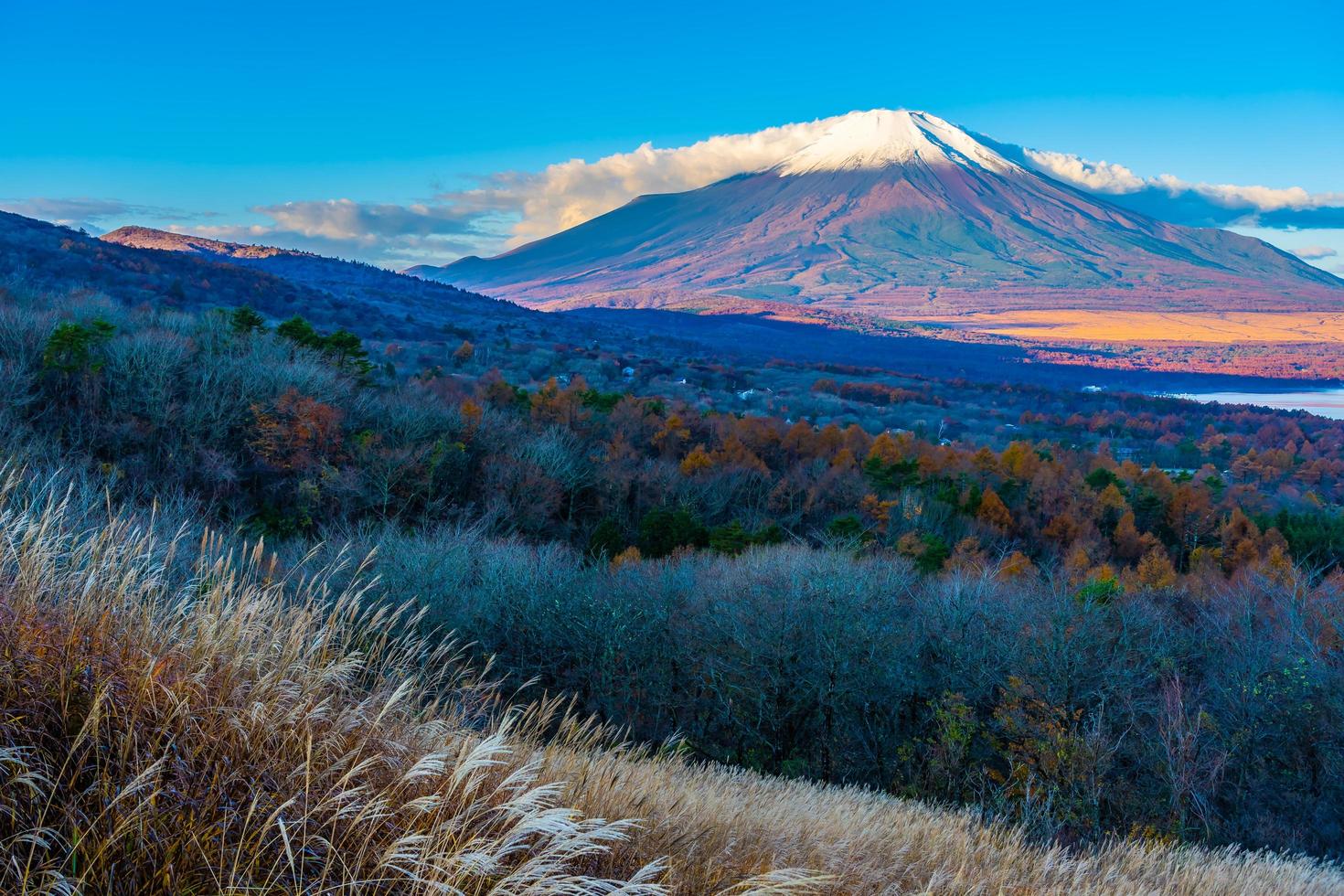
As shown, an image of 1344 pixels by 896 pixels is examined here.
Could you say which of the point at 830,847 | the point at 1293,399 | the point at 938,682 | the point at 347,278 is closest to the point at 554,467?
the point at 938,682

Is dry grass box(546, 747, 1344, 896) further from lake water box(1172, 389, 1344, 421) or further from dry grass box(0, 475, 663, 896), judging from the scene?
lake water box(1172, 389, 1344, 421)

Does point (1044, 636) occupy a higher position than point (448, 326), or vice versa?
point (448, 326)

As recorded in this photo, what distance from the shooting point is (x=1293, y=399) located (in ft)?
440

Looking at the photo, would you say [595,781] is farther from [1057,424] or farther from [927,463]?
[1057,424]

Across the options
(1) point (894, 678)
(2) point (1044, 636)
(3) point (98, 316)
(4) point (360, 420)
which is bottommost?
(1) point (894, 678)

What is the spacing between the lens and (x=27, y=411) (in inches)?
1054

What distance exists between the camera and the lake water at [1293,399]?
403 ft

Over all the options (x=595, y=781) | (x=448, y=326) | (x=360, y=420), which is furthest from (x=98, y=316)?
(x=448, y=326)

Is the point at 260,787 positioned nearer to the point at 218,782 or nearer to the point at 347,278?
the point at 218,782

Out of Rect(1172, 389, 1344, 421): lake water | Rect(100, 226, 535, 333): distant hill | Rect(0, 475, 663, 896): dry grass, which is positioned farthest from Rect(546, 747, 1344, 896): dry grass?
Rect(1172, 389, 1344, 421): lake water

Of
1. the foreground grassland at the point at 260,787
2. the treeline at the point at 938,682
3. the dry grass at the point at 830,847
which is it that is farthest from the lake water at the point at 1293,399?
the foreground grassland at the point at 260,787

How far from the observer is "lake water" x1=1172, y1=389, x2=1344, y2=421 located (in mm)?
122812

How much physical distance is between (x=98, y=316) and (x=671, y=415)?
27.2 metres

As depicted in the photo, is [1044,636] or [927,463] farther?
[927,463]
